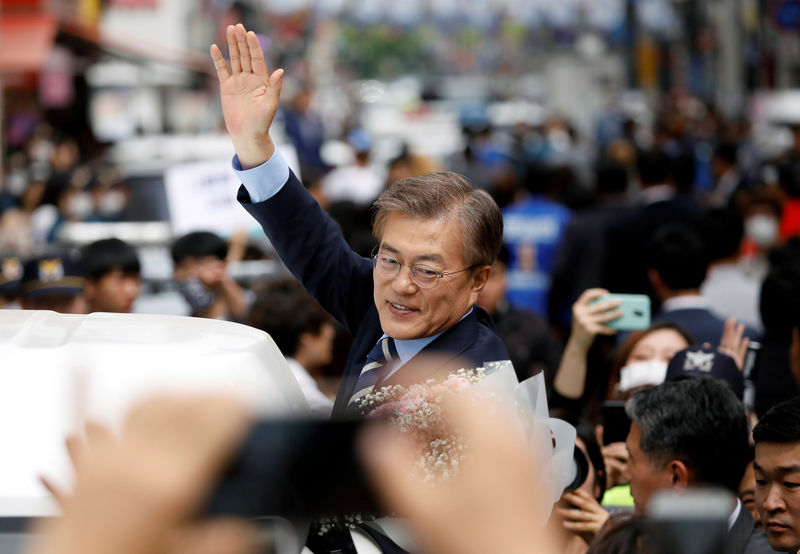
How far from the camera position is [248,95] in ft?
9.27

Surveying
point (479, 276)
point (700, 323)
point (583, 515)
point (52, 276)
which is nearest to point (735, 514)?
point (583, 515)

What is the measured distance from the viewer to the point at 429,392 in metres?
1.66

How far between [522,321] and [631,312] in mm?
2095

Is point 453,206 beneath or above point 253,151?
beneath

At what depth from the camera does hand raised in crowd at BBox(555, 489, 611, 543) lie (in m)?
3.26

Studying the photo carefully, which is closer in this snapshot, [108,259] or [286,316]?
[286,316]

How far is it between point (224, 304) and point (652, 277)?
2176mm

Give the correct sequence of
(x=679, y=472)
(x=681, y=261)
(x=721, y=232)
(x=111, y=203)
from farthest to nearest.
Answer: (x=111, y=203), (x=721, y=232), (x=681, y=261), (x=679, y=472)

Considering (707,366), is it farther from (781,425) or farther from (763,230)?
(763,230)

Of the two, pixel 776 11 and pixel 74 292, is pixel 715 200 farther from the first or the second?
pixel 74 292

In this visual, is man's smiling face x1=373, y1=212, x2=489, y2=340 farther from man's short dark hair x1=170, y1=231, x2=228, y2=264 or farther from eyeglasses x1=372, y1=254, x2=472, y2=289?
man's short dark hair x1=170, y1=231, x2=228, y2=264

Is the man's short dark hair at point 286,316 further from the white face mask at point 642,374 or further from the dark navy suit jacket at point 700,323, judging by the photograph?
the dark navy suit jacket at point 700,323

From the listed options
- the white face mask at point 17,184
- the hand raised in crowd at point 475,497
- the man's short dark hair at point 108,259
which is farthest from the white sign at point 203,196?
the white face mask at point 17,184

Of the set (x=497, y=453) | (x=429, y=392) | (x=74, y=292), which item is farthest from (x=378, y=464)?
(x=74, y=292)
